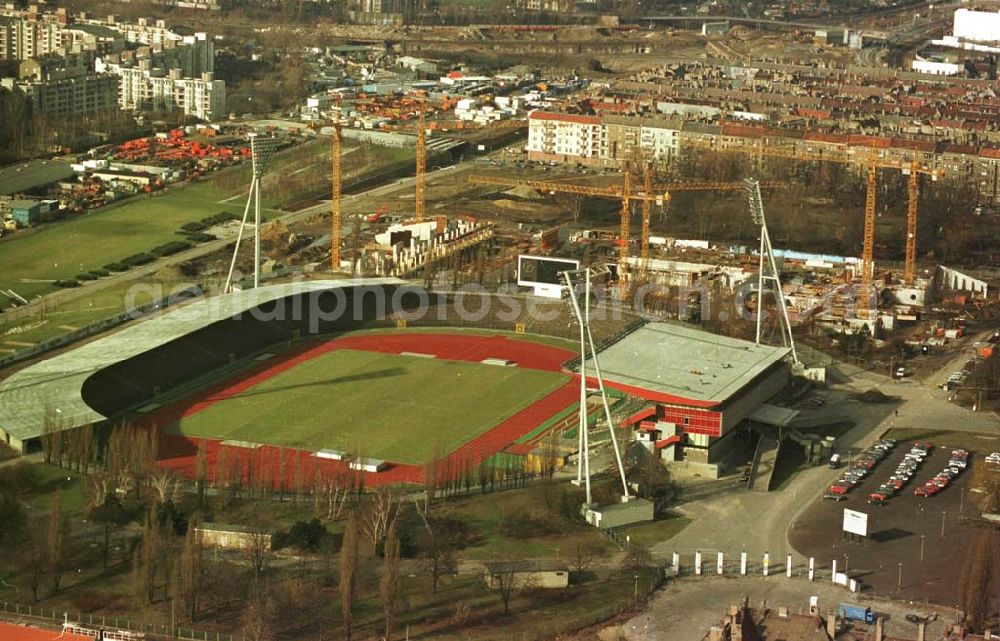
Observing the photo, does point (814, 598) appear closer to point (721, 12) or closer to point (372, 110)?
point (372, 110)

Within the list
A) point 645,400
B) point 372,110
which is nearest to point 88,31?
point 372,110

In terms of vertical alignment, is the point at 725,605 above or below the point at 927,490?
below

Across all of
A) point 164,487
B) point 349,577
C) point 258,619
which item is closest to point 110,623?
point 258,619

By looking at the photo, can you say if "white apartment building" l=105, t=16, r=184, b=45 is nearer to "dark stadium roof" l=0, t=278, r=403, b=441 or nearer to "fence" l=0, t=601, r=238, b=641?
"dark stadium roof" l=0, t=278, r=403, b=441

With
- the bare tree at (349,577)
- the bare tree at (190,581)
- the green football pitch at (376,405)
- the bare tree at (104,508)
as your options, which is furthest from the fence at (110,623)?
the green football pitch at (376,405)

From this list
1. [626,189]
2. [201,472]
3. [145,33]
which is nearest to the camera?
[201,472]

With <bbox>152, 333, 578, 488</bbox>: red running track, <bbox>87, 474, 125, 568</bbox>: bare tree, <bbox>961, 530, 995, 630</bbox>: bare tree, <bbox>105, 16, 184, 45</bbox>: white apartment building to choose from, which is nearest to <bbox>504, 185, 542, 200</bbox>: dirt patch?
<bbox>152, 333, 578, 488</bbox>: red running track

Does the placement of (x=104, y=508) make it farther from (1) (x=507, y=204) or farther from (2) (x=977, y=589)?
(1) (x=507, y=204)

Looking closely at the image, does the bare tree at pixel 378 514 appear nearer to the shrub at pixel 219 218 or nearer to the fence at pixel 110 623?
the fence at pixel 110 623
